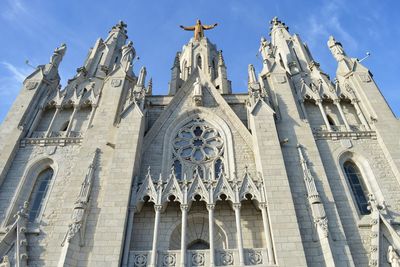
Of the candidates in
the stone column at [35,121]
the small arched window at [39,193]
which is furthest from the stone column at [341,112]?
the stone column at [35,121]

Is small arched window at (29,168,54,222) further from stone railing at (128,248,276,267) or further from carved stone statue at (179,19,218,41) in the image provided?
carved stone statue at (179,19,218,41)

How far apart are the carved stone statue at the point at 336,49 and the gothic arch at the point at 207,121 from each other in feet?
34.2

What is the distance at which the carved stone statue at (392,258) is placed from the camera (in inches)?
476

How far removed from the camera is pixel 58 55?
76.1 feet

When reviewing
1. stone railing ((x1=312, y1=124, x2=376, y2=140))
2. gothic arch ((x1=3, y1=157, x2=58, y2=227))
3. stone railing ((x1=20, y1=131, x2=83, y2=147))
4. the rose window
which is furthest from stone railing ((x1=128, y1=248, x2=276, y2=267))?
stone railing ((x1=312, y1=124, x2=376, y2=140))

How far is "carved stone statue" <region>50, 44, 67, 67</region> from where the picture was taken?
73.7ft

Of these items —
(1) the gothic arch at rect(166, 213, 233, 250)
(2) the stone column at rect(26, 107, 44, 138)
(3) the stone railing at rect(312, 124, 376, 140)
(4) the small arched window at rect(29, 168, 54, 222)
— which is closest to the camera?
(1) the gothic arch at rect(166, 213, 233, 250)

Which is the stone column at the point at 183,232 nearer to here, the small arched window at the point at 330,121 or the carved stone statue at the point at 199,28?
the small arched window at the point at 330,121

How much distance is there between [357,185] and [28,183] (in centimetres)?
1566

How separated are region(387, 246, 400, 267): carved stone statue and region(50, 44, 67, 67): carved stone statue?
21.4 metres

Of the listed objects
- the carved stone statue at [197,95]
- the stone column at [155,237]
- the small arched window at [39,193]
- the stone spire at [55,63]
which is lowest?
the stone column at [155,237]

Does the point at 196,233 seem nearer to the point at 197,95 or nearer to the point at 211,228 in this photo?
the point at 211,228

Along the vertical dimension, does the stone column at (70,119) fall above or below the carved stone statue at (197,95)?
below

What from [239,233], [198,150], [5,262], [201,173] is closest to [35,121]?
[5,262]
